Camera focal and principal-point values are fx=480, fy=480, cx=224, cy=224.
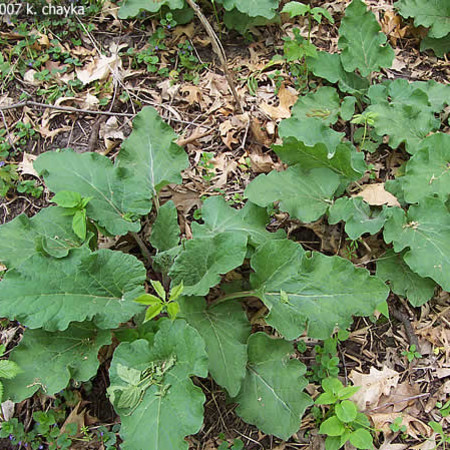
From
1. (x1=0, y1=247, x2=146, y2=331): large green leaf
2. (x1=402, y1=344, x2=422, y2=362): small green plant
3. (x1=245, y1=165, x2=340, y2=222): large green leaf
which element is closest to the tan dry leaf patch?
(x1=245, y1=165, x2=340, y2=222): large green leaf

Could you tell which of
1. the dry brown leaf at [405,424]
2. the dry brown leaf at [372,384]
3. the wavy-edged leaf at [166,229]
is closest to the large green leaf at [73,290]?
the wavy-edged leaf at [166,229]

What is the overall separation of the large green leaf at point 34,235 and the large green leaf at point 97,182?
7.5 inches

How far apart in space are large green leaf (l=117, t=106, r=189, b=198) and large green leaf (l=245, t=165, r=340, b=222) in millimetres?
506

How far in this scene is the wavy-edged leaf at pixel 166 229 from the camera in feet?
9.59

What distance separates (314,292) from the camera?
2.62 metres

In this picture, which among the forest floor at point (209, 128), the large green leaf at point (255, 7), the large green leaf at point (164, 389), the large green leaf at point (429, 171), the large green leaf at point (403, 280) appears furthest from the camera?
the large green leaf at point (255, 7)

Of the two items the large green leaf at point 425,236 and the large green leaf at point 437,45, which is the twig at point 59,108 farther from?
the large green leaf at point 437,45

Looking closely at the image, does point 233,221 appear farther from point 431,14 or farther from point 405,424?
point 431,14

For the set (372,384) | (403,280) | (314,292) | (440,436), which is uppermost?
(314,292)

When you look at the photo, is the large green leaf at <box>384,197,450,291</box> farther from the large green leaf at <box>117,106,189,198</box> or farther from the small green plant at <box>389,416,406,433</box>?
the large green leaf at <box>117,106,189,198</box>

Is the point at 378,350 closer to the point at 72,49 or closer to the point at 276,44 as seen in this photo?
the point at 276,44

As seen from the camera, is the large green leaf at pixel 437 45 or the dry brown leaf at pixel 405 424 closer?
the dry brown leaf at pixel 405 424

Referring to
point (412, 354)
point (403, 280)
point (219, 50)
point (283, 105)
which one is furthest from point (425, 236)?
point (219, 50)

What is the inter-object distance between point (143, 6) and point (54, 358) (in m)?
2.72
